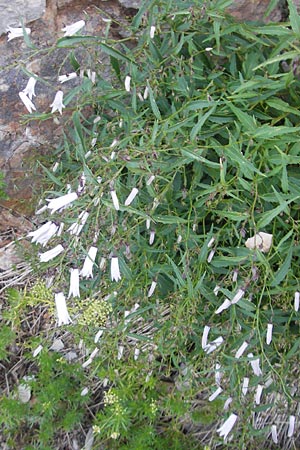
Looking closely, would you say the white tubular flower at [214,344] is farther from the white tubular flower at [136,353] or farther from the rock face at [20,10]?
the rock face at [20,10]

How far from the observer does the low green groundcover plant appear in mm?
2355

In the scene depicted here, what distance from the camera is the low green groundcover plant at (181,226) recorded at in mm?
2355

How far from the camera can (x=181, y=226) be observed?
2.71 metres

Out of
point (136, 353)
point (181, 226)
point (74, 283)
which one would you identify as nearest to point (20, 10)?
point (181, 226)

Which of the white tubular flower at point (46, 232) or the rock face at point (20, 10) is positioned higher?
the rock face at point (20, 10)

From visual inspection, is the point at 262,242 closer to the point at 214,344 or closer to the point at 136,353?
the point at 214,344

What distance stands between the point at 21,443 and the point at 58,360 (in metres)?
0.62

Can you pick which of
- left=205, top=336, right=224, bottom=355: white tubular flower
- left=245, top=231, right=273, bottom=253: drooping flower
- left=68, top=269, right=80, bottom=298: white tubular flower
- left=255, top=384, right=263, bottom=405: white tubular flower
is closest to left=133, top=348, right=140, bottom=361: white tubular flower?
left=205, top=336, right=224, bottom=355: white tubular flower

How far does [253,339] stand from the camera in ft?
8.61

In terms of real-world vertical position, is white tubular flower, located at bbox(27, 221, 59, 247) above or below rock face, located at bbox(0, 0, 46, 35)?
below

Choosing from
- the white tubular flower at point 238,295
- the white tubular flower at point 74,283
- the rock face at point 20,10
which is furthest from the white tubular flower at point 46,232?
the rock face at point 20,10

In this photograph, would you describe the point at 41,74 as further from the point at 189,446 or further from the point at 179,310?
the point at 189,446

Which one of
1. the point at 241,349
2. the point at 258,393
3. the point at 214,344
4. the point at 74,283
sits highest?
the point at 74,283

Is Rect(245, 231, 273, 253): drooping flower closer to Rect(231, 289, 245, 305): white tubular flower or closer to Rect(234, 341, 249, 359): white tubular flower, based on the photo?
Rect(231, 289, 245, 305): white tubular flower
